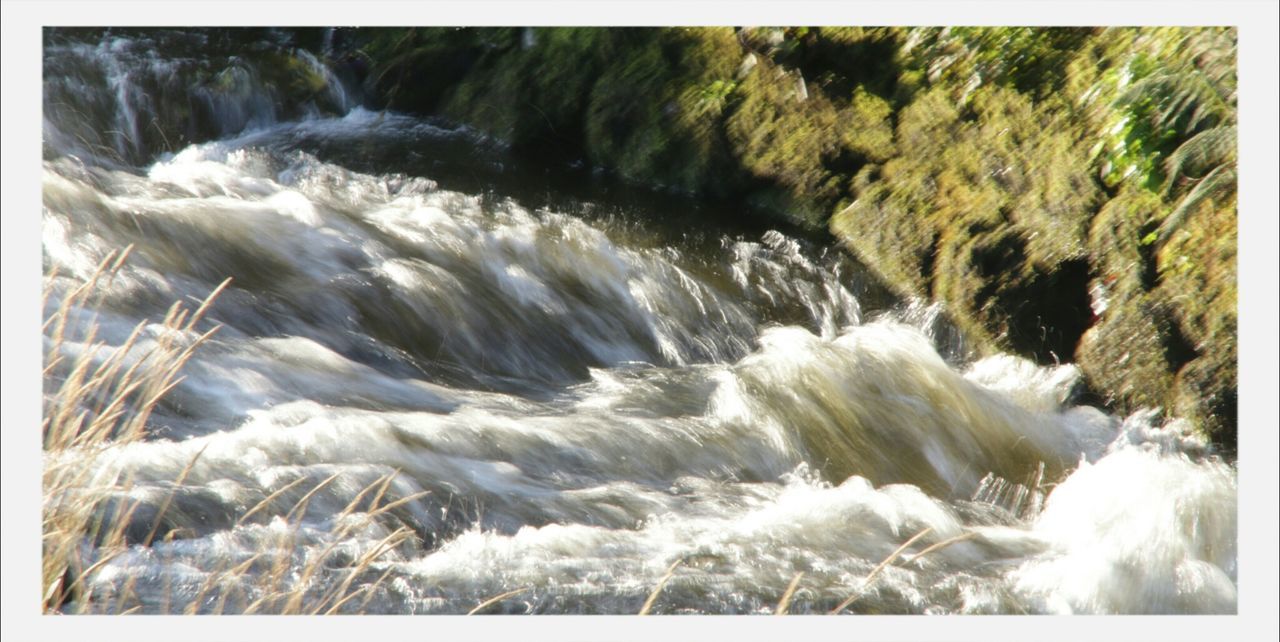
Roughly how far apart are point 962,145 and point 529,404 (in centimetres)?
176

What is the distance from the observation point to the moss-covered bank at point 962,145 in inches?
124

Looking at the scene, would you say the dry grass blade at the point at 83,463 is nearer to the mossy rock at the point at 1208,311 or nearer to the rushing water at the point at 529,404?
the rushing water at the point at 529,404

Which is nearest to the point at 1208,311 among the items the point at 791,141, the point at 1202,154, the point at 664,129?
the point at 1202,154

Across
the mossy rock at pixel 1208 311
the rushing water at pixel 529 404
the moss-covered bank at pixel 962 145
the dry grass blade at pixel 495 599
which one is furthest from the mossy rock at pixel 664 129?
the dry grass blade at pixel 495 599

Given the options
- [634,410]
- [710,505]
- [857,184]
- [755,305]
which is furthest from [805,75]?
[710,505]

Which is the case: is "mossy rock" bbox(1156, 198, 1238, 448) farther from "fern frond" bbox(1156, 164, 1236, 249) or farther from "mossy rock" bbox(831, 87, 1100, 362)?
"mossy rock" bbox(831, 87, 1100, 362)

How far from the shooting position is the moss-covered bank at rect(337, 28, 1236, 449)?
3.15m

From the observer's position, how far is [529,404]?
9.98 ft

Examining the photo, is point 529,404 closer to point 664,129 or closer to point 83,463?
point 83,463

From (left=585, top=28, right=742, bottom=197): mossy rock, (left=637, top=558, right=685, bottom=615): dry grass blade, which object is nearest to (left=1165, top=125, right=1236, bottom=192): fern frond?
(left=585, top=28, right=742, bottom=197): mossy rock

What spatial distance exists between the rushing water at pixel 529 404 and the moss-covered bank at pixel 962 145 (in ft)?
0.52

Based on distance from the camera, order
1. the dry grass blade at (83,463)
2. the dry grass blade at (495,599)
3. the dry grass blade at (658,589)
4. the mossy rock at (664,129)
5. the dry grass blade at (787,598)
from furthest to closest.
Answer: the mossy rock at (664,129) → the dry grass blade at (495,599) → the dry grass blade at (83,463) → the dry grass blade at (787,598) → the dry grass blade at (658,589)

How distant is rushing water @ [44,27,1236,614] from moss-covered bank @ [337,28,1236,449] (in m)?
0.16

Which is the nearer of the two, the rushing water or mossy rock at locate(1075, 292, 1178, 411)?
the rushing water
